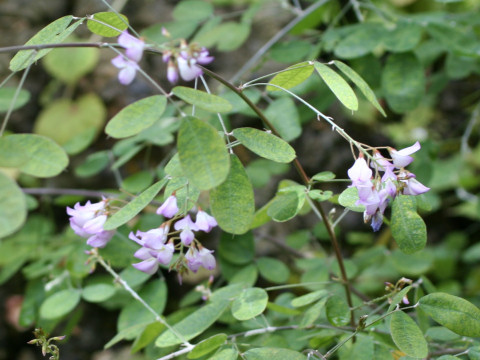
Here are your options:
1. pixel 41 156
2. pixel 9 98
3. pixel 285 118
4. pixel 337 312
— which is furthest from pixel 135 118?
pixel 9 98

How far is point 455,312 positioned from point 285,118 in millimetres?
839

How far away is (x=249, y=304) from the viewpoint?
3.77 ft

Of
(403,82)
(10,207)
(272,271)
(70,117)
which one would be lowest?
(272,271)

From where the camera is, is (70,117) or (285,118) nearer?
(285,118)

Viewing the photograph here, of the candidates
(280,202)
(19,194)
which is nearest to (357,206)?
(280,202)

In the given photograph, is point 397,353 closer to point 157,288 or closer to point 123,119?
point 157,288

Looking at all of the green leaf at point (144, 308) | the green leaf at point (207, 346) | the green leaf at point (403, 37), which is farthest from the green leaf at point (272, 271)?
the green leaf at point (403, 37)

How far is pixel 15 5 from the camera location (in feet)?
8.68

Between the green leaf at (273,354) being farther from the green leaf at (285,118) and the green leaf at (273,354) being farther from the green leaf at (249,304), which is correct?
the green leaf at (285,118)

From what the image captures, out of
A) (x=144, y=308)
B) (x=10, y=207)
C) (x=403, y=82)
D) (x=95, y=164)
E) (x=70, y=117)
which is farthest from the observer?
(x=70, y=117)

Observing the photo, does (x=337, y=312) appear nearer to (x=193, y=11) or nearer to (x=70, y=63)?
(x=193, y=11)

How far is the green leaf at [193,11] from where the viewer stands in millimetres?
2021

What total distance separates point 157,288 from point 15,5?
190cm

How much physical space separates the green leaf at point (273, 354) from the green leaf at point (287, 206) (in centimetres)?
27
